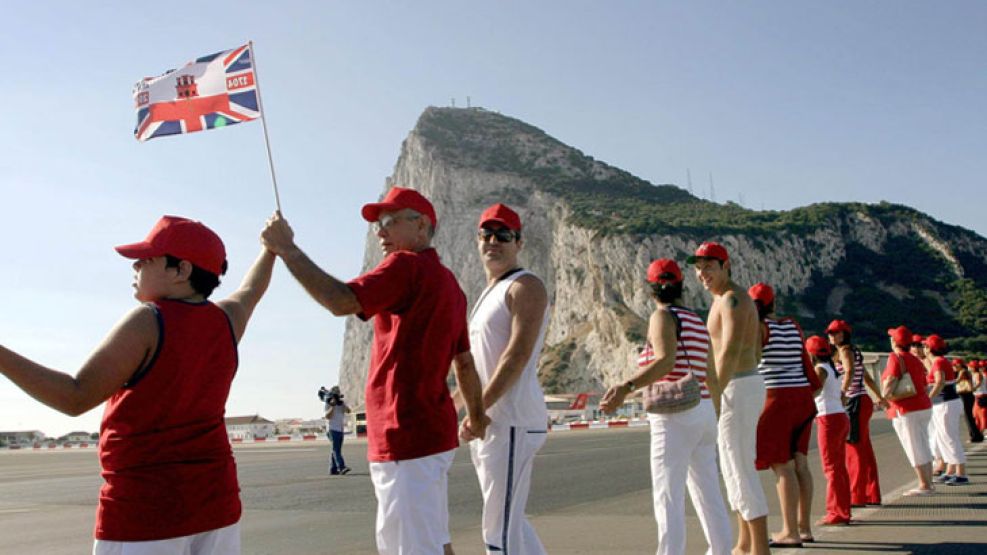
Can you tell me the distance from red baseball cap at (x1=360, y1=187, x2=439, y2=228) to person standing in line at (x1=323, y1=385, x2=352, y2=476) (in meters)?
13.8

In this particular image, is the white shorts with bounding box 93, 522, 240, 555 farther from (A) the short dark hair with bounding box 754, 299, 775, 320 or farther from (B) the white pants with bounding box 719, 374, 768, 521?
(A) the short dark hair with bounding box 754, 299, 775, 320

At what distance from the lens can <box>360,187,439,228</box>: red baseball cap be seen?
12.5 feet

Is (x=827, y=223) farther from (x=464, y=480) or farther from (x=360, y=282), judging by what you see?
(x=360, y=282)

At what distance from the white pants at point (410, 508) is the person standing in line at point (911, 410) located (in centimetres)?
789

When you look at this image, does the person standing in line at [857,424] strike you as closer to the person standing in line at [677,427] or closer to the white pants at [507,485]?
the person standing in line at [677,427]

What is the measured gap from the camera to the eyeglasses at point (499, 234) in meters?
4.70

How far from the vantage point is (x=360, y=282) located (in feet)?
10.9

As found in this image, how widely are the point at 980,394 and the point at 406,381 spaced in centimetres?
1920

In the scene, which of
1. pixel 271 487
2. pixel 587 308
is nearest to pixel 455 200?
pixel 587 308

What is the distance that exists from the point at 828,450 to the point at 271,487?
8.91 m

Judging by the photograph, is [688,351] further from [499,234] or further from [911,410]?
[911,410]

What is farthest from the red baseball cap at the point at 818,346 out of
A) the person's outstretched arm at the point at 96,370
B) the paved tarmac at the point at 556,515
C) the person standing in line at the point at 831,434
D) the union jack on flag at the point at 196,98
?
the person's outstretched arm at the point at 96,370

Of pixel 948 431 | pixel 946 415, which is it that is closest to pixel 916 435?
pixel 948 431

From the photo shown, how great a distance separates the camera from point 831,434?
841 centimetres
